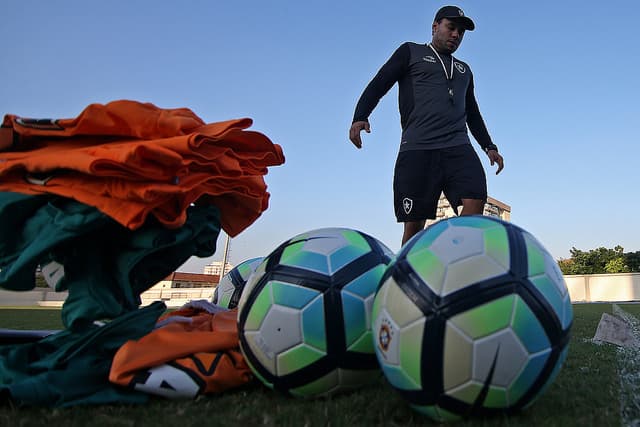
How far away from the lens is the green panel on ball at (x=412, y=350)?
1598 mm

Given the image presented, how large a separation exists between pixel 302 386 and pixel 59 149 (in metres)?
1.67

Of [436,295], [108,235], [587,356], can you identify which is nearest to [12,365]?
[108,235]

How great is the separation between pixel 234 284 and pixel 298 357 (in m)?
1.83

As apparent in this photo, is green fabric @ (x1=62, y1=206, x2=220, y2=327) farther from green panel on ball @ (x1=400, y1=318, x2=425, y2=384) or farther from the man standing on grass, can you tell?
the man standing on grass

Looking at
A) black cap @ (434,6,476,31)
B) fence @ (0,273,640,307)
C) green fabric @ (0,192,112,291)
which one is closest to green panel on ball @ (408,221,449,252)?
green fabric @ (0,192,112,291)

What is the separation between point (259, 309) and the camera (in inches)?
80.7

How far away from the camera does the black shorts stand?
357 centimetres

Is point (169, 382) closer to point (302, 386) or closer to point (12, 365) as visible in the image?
point (302, 386)

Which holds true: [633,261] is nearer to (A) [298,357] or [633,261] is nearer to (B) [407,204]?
(B) [407,204]

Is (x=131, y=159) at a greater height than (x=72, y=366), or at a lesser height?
greater

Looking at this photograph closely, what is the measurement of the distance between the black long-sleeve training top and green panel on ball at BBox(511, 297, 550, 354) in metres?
2.29

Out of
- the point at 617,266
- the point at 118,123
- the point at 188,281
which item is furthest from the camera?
the point at 188,281

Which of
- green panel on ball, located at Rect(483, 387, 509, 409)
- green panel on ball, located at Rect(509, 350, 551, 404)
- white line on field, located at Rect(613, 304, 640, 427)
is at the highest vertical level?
green panel on ball, located at Rect(509, 350, 551, 404)

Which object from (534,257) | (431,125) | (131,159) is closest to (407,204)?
(431,125)
